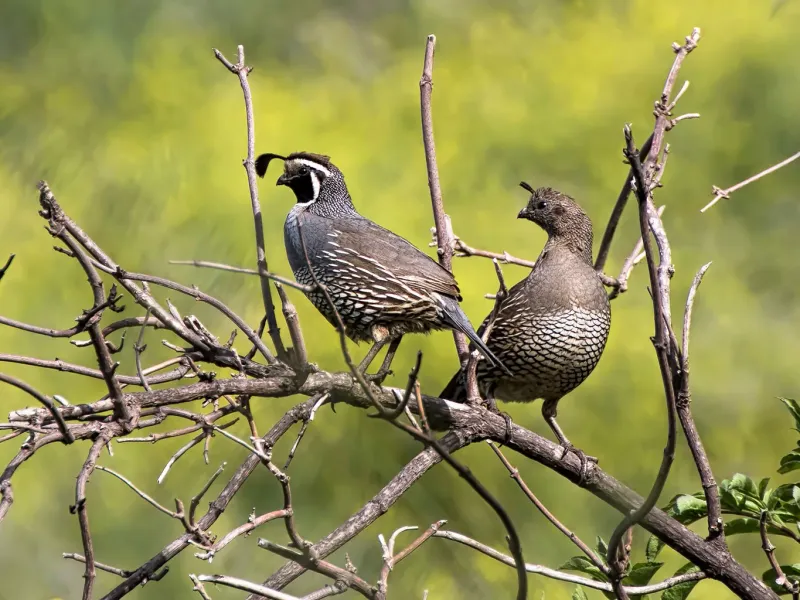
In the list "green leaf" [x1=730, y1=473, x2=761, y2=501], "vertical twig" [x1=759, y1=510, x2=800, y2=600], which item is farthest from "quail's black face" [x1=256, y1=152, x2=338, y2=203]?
"vertical twig" [x1=759, y1=510, x2=800, y2=600]

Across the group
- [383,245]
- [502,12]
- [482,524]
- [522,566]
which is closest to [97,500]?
[482,524]

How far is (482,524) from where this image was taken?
459 cm

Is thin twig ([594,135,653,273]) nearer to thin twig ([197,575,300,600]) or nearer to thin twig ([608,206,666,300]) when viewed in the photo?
thin twig ([608,206,666,300])

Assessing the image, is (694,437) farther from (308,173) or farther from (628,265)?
(308,173)

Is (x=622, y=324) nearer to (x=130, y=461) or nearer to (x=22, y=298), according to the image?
(x=130, y=461)

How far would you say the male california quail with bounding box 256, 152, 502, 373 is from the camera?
2.69m

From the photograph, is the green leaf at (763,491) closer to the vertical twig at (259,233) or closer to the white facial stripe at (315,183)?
the vertical twig at (259,233)

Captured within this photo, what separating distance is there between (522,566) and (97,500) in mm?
3589

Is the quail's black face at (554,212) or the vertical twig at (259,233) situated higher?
the quail's black face at (554,212)

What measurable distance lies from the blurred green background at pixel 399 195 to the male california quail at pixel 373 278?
5.21 feet

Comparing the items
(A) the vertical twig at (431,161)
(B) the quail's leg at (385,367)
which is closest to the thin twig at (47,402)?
(B) the quail's leg at (385,367)

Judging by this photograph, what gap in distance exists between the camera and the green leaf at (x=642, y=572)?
1906 millimetres

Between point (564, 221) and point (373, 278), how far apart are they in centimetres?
62

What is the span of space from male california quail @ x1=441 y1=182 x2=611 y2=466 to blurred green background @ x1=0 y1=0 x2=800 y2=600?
4.81ft
